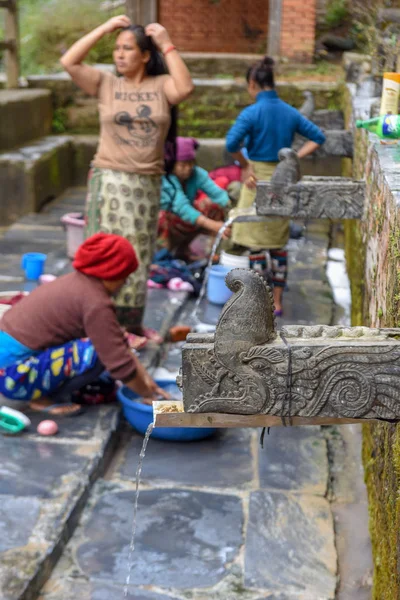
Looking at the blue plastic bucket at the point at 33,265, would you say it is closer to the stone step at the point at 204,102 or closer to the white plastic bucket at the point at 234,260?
the white plastic bucket at the point at 234,260

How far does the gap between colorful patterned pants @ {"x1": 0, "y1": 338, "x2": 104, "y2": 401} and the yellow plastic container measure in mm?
1917

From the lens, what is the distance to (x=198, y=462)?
3855mm

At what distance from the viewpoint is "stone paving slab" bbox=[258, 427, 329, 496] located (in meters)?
3.68

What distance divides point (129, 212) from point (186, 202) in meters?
1.04

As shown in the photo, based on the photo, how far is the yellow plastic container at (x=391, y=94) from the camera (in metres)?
3.74

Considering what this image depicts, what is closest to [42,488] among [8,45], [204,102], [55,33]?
[8,45]

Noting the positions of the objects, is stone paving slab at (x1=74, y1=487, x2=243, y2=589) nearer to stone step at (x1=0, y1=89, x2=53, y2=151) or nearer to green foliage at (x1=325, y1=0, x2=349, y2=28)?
stone step at (x1=0, y1=89, x2=53, y2=151)

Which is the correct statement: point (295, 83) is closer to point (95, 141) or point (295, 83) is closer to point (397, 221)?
point (95, 141)

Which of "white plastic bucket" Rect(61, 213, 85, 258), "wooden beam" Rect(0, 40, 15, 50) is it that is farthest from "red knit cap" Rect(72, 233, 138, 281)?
"wooden beam" Rect(0, 40, 15, 50)

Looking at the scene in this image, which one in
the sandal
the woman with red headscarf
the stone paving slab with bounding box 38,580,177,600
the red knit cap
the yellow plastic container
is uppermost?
the yellow plastic container

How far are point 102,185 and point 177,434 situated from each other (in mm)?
1666

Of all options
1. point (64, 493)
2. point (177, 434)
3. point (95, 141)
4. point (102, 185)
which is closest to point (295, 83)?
point (95, 141)

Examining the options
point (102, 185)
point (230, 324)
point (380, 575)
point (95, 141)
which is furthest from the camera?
point (95, 141)

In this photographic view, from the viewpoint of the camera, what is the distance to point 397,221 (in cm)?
240
